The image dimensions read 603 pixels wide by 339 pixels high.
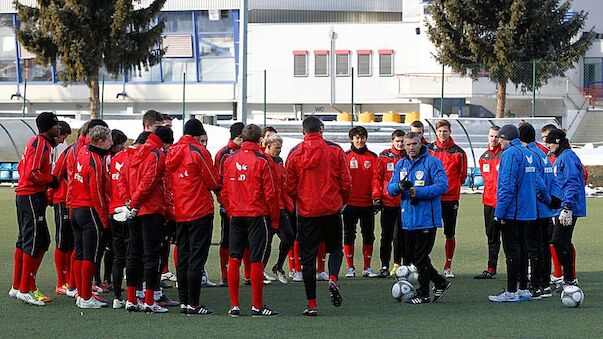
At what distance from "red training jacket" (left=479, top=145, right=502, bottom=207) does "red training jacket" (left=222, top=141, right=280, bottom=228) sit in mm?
3930

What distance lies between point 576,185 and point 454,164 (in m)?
2.17

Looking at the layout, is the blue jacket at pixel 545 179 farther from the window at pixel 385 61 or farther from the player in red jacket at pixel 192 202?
the window at pixel 385 61

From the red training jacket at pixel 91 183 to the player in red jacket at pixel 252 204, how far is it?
1383 mm

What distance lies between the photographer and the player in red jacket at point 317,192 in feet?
37.9

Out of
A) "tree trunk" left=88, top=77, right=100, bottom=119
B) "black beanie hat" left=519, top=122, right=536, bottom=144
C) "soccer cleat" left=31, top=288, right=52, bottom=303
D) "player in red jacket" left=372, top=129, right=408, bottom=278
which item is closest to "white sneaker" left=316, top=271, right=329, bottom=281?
"player in red jacket" left=372, top=129, right=408, bottom=278

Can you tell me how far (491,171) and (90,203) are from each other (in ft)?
17.0

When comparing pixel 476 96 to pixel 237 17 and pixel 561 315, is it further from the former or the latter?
pixel 561 315

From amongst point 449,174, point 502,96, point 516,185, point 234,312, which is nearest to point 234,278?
point 234,312

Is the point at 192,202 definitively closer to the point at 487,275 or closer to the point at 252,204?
the point at 252,204

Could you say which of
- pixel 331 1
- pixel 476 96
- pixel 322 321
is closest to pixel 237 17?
pixel 331 1

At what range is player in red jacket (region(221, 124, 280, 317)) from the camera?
11234 mm

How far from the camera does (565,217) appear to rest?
41.1ft

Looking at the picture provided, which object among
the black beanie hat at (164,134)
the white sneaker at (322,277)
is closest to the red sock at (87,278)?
the black beanie hat at (164,134)

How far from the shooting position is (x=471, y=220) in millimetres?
22891
